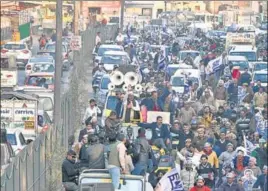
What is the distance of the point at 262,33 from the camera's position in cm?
7131

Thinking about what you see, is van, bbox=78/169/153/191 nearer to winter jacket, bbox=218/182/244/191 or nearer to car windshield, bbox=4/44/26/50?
winter jacket, bbox=218/182/244/191

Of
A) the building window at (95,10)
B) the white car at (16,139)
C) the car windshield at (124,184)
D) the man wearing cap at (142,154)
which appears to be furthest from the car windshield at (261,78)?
the building window at (95,10)

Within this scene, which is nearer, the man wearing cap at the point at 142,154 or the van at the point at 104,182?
the van at the point at 104,182

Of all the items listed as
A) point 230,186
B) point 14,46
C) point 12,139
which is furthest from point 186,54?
point 230,186

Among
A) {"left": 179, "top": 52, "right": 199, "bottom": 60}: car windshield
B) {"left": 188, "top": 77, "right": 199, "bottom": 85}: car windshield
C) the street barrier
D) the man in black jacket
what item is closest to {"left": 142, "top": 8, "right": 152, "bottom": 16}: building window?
{"left": 179, "top": 52, "right": 199, "bottom": 60}: car windshield

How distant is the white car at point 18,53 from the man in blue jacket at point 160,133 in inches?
1227

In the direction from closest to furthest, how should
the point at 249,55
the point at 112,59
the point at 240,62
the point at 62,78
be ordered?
the point at 62,78 < the point at 112,59 < the point at 240,62 < the point at 249,55

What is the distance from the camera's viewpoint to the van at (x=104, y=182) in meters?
15.6

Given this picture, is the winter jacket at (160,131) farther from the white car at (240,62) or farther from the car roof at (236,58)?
the car roof at (236,58)

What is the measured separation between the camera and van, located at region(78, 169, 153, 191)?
15.6 metres

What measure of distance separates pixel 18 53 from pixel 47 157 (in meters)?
36.7

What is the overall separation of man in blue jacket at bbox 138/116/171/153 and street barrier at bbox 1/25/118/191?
1.55 metres

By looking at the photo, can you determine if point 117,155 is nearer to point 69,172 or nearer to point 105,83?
point 69,172

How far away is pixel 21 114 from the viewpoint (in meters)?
26.1
